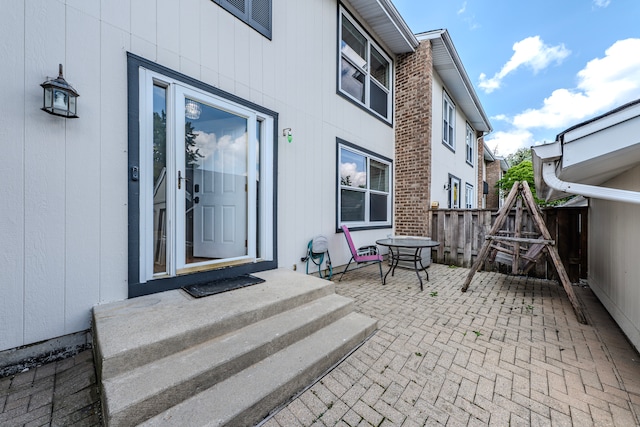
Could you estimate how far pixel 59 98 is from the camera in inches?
76.6

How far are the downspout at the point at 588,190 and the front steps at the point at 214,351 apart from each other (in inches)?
91.3

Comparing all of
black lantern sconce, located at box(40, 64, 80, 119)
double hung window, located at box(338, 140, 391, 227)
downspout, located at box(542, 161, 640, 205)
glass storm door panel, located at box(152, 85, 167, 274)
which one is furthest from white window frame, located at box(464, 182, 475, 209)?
black lantern sconce, located at box(40, 64, 80, 119)

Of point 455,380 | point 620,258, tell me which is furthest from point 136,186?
point 620,258

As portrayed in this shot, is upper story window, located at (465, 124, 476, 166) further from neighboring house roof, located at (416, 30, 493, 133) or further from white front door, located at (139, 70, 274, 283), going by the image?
white front door, located at (139, 70, 274, 283)

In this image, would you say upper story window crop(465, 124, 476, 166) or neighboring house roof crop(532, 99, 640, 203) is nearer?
neighboring house roof crop(532, 99, 640, 203)

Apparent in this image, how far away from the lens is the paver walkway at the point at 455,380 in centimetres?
155

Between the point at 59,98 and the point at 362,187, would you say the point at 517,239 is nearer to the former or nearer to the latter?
the point at 362,187

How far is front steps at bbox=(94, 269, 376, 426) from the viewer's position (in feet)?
4.62

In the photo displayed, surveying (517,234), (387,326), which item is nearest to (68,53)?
(387,326)

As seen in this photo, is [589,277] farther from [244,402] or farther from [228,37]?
[228,37]

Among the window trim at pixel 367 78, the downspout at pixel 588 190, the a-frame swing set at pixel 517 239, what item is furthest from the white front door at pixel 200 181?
the a-frame swing set at pixel 517 239

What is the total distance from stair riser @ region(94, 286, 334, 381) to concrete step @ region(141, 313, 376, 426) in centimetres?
38

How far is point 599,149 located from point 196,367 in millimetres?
3470

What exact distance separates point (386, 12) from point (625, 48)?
962 inches
